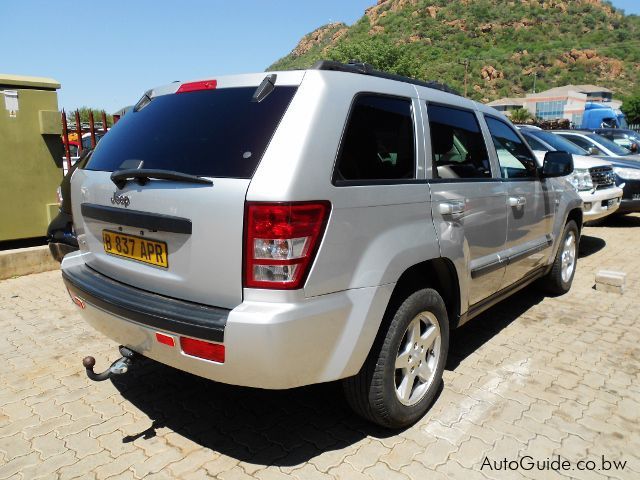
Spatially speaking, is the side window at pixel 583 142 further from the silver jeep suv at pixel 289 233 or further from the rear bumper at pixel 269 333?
the rear bumper at pixel 269 333

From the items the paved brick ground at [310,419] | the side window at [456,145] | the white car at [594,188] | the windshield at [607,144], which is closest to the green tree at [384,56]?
the windshield at [607,144]

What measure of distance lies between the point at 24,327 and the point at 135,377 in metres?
1.55

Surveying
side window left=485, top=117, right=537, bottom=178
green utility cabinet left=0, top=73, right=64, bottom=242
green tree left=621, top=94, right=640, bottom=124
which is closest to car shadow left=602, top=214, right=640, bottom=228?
side window left=485, top=117, right=537, bottom=178

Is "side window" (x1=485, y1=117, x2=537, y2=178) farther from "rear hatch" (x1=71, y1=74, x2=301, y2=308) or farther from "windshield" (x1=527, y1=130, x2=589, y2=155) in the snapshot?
"windshield" (x1=527, y1=130, x2=589, y2=155)

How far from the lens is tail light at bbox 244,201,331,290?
77.1 inches

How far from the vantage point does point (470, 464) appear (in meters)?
2.41

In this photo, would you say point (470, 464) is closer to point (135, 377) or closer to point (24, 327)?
point (135, 377)

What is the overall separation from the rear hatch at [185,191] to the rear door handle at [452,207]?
1.06 metres

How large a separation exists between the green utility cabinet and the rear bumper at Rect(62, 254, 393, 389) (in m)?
4.37

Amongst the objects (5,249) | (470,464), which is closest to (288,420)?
(470,464)

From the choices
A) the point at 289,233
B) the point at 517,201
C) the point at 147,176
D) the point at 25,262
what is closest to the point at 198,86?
the point at 147,176

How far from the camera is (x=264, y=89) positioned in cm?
224

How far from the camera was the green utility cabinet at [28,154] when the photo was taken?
19.0 ft

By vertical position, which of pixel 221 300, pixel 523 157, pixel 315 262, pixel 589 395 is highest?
pixel 523 157
